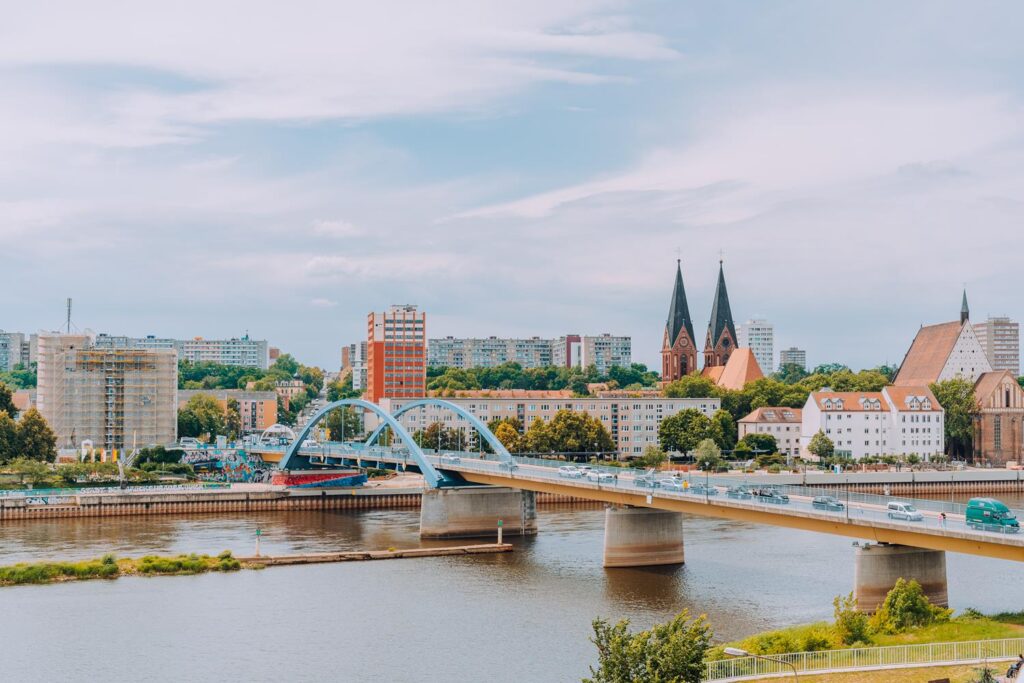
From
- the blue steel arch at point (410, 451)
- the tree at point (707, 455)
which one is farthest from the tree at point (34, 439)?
the tree at point (707, 455)

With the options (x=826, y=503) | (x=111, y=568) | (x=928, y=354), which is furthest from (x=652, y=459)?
(x=826, y=503)

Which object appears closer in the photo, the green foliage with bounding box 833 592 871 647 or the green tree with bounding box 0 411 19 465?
the green foliage with bounding box 833 592 871 647

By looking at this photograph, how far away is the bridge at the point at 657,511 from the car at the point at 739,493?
51 millimetres

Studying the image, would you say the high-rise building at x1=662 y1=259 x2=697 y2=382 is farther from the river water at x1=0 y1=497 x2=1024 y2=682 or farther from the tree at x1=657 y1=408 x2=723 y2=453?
the river water at x1=0 y1=497 x2=1024 y2=682

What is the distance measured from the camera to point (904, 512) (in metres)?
43.6

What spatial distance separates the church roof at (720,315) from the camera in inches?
6442

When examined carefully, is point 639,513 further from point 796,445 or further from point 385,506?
point 796,445

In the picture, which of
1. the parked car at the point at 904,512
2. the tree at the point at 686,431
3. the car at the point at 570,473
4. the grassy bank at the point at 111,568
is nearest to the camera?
the parked car at the point at 904,512

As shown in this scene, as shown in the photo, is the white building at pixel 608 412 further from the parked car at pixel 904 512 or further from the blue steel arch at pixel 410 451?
the parked car at pixel 904 512

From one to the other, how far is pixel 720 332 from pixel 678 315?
22.7 ft

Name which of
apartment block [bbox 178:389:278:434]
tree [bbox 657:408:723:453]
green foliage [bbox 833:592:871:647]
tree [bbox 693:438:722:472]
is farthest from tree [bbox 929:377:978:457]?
apartment block [bbox 178:389:278:434]

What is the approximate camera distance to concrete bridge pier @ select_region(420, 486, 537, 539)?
71750 millimetres

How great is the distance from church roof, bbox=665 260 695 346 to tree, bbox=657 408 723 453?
47718mm

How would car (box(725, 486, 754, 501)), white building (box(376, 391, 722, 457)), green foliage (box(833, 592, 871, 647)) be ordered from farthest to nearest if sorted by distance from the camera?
white building (box(376, 391, 722, 457))
car (box(725, 486, 754, 501))
green foliage (box(833, 592, 871, 647))
